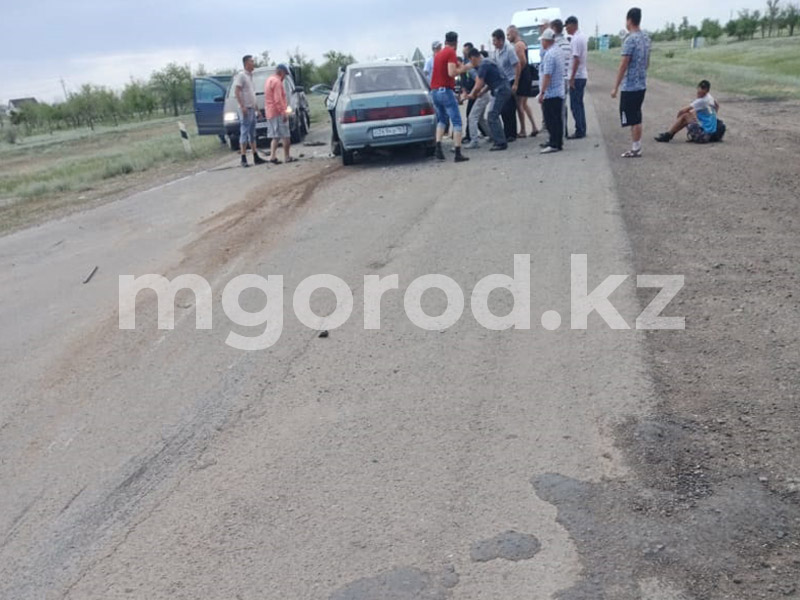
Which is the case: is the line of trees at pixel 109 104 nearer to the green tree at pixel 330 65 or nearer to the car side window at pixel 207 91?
the green tree at pixel 330 65

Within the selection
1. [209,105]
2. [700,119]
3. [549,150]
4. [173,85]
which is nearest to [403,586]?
[549,150]

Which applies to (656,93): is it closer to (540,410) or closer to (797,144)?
(797,144)

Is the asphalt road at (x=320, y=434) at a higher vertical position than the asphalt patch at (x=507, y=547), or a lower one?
higher

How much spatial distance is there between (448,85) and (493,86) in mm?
791

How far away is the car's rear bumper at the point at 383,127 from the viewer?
43.8 feet

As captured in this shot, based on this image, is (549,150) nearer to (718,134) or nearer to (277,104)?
(718,134)

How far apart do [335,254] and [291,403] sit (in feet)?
11.1

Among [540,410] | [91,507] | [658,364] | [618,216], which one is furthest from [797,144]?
[91,507]

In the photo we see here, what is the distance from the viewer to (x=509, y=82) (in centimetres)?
1342

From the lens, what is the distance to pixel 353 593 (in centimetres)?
306

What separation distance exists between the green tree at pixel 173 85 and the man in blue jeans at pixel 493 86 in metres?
56.9

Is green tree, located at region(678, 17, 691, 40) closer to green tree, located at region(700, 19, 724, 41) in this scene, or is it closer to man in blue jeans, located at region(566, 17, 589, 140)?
green tree, located at region(700, 19, 724, 41)

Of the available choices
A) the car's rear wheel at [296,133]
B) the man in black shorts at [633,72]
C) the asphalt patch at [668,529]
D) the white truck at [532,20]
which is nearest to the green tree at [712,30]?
the white truck at [532,20]

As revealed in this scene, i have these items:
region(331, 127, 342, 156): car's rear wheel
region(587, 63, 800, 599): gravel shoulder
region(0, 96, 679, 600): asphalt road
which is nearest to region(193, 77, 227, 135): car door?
region(331, 127, 342, 156): car's rear wheel
